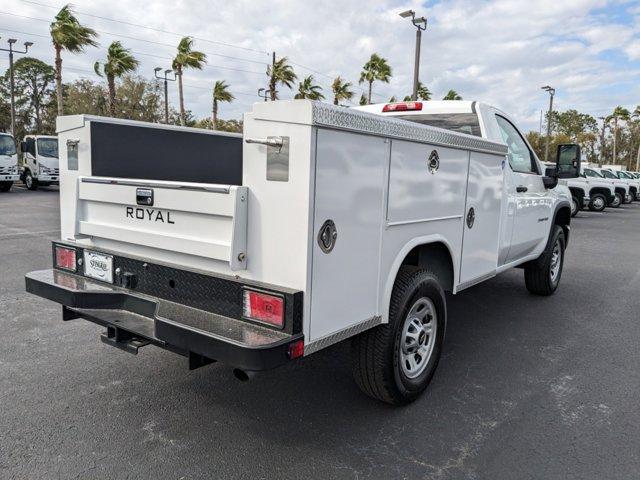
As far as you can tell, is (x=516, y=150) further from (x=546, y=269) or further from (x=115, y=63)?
(x=115, y=63)

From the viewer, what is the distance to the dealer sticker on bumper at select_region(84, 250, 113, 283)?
331 centimetres

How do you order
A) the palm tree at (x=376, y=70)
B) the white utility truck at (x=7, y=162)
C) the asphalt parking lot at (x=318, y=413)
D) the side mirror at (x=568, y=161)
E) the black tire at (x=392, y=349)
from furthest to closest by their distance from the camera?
the palm tree at (x=376, y=70)
the white utility truck at (x=7, y=162)
the side mirror at (x=568, y=161)
the black tire at (x=392, y=349)
the asphalt parking lot at (x=318, y=413)

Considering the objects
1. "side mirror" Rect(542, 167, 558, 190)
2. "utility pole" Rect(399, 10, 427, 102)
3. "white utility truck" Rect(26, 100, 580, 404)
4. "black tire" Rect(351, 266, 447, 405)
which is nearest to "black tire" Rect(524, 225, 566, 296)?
"side mirror" Rect(542, 167, 558, 190)

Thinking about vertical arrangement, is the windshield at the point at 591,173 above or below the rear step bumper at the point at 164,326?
above

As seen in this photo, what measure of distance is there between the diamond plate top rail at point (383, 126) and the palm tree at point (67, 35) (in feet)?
79.5

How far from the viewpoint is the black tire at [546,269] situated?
609cm

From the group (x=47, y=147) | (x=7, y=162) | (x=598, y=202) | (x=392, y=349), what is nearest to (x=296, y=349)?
(x=392, y=349)

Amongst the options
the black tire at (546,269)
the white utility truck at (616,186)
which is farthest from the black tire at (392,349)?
the white utility truck at (616,186)

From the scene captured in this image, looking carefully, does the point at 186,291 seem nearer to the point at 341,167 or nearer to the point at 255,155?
the point at 255,155

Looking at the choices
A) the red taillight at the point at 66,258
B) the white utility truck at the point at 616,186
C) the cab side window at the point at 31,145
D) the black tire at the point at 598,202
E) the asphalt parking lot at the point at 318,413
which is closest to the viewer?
the asphalt parking lot at the point at 318,413

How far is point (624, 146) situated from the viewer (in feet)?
280

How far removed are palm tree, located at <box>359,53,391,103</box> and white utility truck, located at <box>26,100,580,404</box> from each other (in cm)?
3187

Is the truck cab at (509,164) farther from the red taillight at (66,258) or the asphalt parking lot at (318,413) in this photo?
the red taillight at (66,258)

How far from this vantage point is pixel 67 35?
75.9ft
